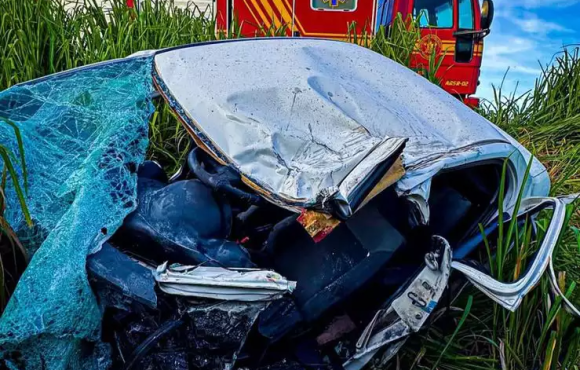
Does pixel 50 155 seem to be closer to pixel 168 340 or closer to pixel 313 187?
pixel 168 340

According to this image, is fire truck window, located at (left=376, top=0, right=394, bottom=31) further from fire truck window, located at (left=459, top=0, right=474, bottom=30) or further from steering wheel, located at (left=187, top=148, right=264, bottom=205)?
steering wheel, located at (left=187, top=148, right=264, bottom=205)

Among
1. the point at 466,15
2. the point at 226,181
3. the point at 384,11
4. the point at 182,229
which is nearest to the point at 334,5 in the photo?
the point at 384,11

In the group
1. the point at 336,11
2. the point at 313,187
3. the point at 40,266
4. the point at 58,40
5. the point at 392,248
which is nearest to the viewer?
the point at 40,266

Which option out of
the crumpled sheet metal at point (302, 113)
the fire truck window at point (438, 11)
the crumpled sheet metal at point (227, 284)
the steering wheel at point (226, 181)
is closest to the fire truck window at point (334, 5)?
the fire truck window at point (438, 11)

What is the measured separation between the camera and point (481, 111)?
443 cm

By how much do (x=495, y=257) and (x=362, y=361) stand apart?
0.69m

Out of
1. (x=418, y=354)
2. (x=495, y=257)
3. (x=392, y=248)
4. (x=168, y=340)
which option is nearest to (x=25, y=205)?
(x=168, y=340)

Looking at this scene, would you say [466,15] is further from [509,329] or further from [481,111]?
[509,329]

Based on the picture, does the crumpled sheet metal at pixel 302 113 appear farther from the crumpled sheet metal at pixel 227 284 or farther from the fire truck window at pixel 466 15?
the fire truck window at pixel 466 15

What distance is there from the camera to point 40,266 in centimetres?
135

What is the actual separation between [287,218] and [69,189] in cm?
64

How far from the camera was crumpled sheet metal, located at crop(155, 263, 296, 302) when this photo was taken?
4.25 feet

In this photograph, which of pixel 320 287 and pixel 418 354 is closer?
pixel 320 287

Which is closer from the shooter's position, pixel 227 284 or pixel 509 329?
pixel 227 284
